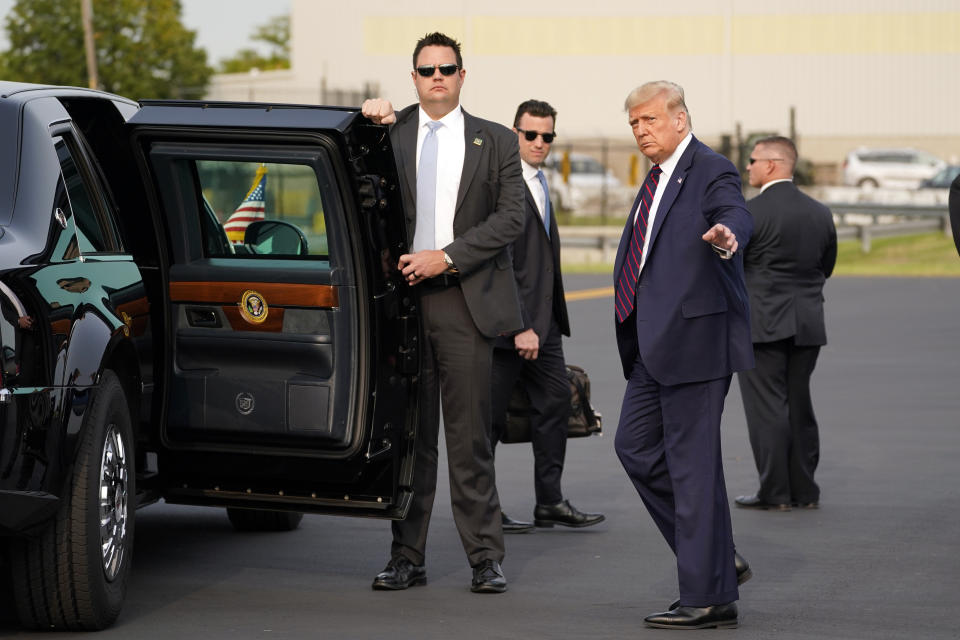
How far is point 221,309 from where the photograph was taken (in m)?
6.38

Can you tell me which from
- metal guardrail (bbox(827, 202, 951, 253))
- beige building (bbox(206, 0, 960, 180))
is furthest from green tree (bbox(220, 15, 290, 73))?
metal guardrail (bbox(827, 202, 951, 253))

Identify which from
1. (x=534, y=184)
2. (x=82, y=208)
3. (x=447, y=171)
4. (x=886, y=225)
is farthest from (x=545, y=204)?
(x=886, y=225)

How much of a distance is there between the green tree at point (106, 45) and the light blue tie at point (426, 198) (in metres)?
44.1

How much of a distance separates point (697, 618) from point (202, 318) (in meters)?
2.16

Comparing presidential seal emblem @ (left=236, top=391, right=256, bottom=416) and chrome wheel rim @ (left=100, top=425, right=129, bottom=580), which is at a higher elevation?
presidential seal emblem @ (left=236, top=391, right=256, bottom=416)

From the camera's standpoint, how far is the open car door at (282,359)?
6.23 m

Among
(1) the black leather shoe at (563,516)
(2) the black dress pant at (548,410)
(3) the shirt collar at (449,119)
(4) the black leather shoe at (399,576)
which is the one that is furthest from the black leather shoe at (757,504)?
(3) the shirt collar at (449,119)

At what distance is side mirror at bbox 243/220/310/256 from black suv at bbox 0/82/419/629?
156mm

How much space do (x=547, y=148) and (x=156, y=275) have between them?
2.57 m

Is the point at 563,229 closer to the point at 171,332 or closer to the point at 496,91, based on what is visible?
the point at 496,91

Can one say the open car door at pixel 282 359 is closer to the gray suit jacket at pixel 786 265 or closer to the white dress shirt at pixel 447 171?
the white dress shirt at pixel 447 171

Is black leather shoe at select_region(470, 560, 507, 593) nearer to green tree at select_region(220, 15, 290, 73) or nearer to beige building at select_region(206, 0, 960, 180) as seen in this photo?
beige building at select_region(206, 0, 960, 180)

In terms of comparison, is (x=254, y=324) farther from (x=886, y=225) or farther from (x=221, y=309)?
(x=886, y=225)

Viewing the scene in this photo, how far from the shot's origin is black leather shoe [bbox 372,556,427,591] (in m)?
6.50
